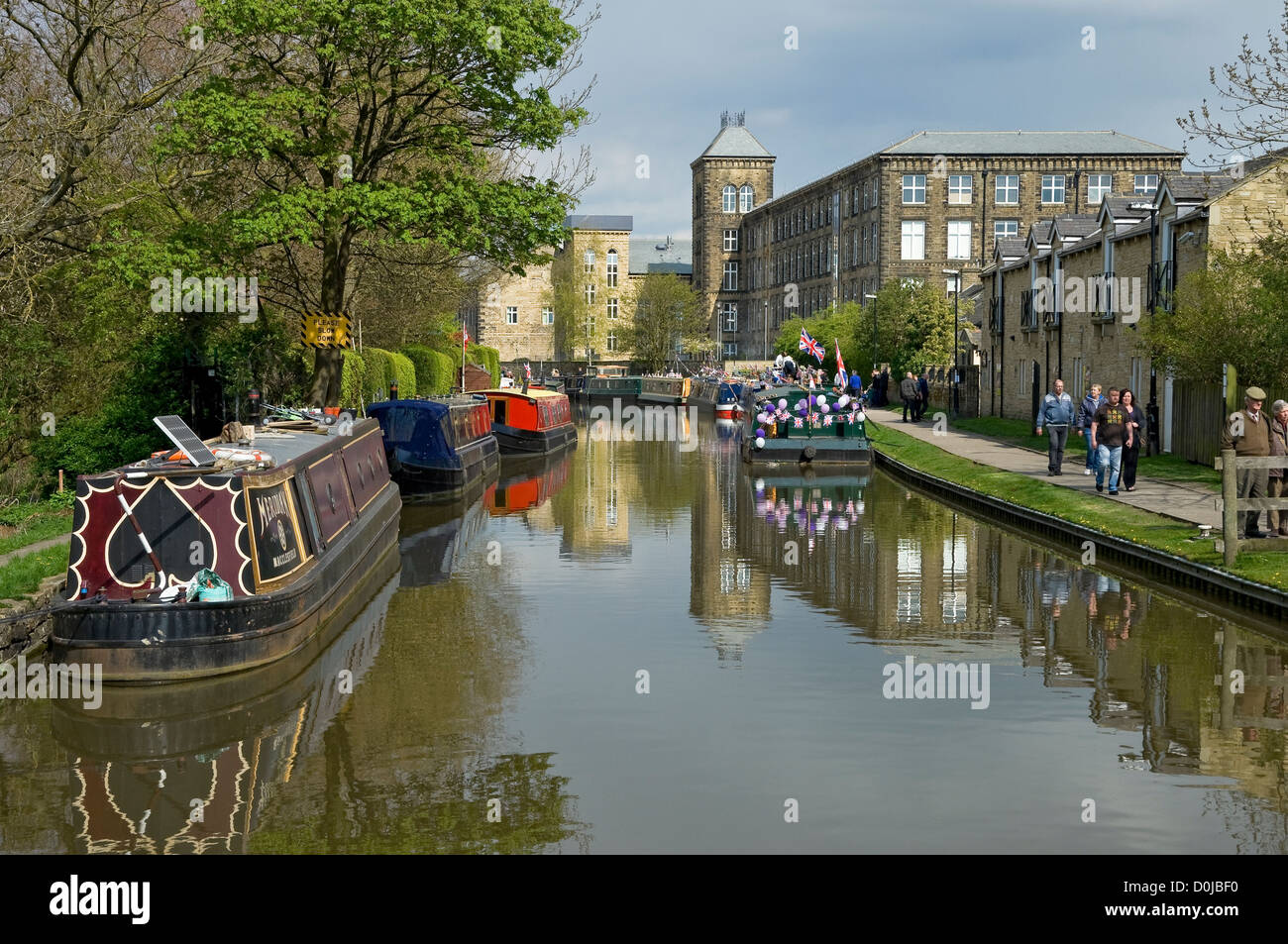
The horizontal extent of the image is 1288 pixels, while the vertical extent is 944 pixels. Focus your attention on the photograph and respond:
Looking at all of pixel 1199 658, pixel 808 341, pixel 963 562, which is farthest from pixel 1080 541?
pixel 808 341

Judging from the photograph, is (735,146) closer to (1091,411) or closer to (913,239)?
(913,239)

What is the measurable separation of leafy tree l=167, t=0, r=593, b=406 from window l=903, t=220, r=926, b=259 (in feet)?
182

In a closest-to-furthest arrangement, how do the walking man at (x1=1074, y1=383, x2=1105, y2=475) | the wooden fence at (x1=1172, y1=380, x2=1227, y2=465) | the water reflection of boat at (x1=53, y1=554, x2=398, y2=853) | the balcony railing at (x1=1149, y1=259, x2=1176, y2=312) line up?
1. the water reflection of boat at (x1=53, y1=554, x2=398, y2=853)
2. the walking man at (x1=1074, y1=383, x2=1105, y2=475)
3. the wooden fence at (x1=1172, y1=380, x2=1227, y2=465)
4. the balcony railing at (x1=1149, y1=259, x2=1176, y2=312)

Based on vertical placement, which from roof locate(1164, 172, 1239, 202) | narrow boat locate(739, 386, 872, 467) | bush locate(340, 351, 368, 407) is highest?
roof locate(1164, 172, 1239, 202)

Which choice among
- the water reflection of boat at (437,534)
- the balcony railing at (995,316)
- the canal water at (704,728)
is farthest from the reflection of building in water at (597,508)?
the balcony railing at (995,316)

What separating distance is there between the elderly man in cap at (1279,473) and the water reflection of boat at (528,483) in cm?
1411

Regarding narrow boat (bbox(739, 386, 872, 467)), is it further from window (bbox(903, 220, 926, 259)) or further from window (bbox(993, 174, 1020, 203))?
window (bbox(993, 174, 1020, 203))

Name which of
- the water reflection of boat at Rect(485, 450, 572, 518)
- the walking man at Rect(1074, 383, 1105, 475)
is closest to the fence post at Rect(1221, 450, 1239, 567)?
the walking man at Rect(1074, 383, 1105, 475)

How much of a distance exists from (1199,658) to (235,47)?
777 inches

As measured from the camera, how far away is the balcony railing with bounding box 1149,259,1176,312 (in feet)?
103

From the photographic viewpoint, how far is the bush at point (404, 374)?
4150 centimetres

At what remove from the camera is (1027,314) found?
1775 inches

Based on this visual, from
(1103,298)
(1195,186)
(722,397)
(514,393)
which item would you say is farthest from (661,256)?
(1195,186)
